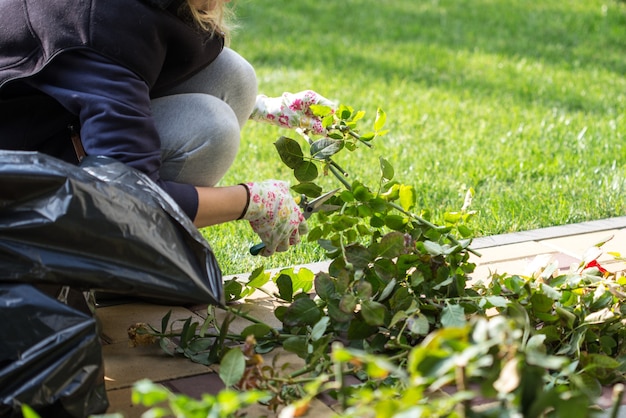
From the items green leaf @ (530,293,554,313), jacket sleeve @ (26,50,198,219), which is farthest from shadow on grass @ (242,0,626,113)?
jacket sleeve @ (26,50,198,219)

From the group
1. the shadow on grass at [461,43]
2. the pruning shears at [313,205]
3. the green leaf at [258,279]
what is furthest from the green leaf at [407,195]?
the shadow on grass at [461,43]

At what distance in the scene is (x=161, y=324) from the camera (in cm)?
225

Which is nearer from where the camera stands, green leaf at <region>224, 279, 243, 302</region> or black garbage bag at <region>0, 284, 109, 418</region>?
black garbage bag at <region>0, 284, 109, 418</region>

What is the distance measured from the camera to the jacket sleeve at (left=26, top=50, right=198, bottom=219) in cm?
189

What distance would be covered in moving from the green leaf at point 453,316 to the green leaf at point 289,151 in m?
0.52

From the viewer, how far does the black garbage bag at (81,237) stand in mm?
1578

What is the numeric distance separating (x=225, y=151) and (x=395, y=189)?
0.44m

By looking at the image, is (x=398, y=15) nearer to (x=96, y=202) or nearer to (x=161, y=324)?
(x=161, y=324)

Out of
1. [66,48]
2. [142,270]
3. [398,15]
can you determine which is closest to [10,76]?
[66,48]

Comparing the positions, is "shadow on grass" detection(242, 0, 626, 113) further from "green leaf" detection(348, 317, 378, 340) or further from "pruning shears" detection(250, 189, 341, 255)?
"green leaf" detection(348, 317, 378, 340)

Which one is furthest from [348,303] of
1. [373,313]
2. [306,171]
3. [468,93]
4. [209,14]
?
[468,93]

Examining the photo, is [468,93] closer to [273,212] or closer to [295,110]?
[295,110]

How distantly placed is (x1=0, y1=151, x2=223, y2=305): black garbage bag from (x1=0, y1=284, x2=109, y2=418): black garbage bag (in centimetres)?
5

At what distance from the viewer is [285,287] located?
2291 mm
